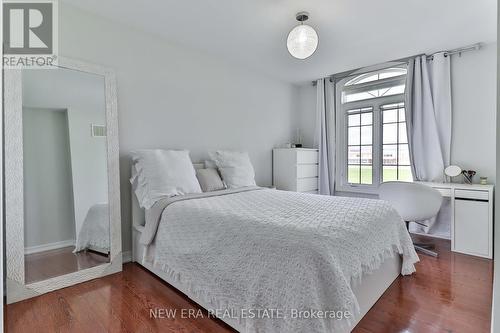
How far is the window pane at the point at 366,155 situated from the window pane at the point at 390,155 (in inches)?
7.5

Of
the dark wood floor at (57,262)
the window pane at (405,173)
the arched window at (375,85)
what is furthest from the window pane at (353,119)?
the dark wood floor at (57,262)

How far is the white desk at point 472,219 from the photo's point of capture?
2.83 metres

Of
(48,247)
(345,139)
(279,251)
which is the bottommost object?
(48,247)

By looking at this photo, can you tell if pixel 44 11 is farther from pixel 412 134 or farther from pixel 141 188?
pixel 412 134

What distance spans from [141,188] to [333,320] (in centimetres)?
195

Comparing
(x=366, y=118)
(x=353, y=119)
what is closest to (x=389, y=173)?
(x=366, y=118)

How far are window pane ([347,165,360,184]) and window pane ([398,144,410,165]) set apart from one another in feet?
2.10

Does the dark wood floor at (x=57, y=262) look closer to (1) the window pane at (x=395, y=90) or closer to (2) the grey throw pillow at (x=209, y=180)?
(2) the grey throw pillow at (x=209, y=180)

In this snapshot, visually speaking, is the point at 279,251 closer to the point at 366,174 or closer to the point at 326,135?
the point at 366,174

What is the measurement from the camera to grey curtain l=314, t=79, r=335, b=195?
4.45 meters

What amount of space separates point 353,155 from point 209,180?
2.59 meters

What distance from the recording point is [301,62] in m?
3.80

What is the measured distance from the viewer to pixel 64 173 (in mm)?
2408

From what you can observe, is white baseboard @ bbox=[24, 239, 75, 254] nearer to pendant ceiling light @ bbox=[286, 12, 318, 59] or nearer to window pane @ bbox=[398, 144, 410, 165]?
pendant ceiling light @ bbox=[286, 12, 318, 59]
